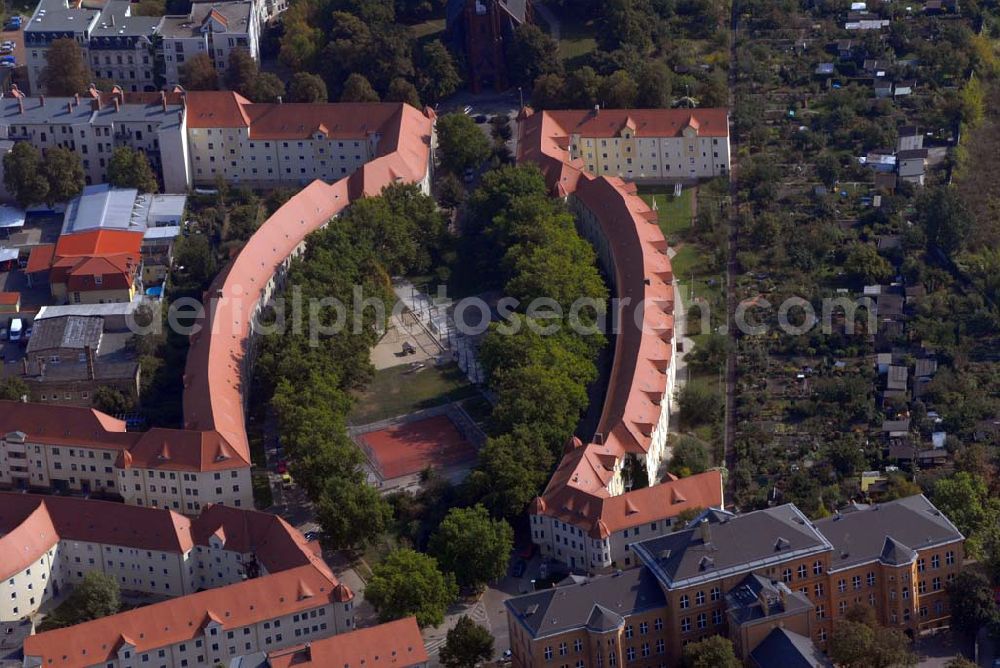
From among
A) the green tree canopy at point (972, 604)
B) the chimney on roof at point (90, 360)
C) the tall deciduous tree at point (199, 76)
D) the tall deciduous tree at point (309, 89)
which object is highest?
the tall deciduous tree at point (199, 76)

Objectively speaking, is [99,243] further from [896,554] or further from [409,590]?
[896,554]

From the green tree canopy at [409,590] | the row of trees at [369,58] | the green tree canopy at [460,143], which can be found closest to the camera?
the green tree canopy at [409,590]

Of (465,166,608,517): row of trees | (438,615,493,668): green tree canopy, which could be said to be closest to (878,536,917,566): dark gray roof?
(465,166,608,517): row of trees

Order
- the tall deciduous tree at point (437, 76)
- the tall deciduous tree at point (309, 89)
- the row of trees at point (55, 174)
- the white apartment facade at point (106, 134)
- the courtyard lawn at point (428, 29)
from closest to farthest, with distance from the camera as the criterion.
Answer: the row of trees at point (55, 174)
the white apartment facade at point (106, 134)
the tall deciduous tree at point (309, 89)
the tall deciduous tree at point (437, 76)
the courtyard lawn at point (428, 29)

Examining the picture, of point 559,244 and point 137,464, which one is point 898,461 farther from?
point 137,464

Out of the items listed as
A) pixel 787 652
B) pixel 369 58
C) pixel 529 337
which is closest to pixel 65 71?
pixel 369 58

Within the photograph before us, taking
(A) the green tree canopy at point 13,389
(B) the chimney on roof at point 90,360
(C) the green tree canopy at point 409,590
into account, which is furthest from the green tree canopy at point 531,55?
(C) the green tree canopy at point 409,590

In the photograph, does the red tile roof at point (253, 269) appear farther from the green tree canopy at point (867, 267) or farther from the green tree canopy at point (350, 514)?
the green tree canopy at point (867, 267)

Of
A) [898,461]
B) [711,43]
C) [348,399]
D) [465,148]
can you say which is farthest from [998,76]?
[348,399]

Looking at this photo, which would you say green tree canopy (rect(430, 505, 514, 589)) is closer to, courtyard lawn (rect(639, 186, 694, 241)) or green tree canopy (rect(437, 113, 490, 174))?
courtyard lawn (rect(639, 186, 694, 241))
